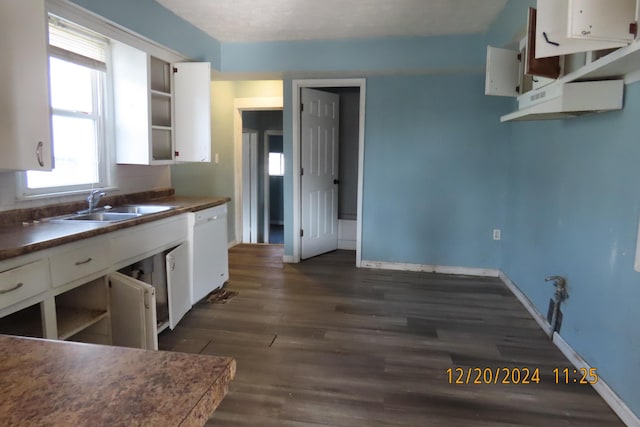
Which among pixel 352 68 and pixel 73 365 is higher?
pixel 352 68

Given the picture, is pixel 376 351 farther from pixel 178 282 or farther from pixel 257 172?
pixel 257 172

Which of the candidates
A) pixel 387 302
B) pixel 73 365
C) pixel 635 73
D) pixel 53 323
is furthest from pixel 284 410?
pixel 635 73

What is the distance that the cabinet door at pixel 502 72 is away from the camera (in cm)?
303

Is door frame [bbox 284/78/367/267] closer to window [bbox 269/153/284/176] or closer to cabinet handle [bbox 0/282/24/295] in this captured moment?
cabinet handle [bbox 0/282/24/295]

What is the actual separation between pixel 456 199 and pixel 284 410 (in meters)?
3.13

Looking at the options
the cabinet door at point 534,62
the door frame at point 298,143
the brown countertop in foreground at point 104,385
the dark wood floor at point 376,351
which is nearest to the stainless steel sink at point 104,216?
the dark wood floor at point 376,351

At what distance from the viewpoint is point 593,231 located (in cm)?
243

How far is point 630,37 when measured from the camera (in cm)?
163

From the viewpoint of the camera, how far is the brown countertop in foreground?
0.67 meters

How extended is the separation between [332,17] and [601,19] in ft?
7.76

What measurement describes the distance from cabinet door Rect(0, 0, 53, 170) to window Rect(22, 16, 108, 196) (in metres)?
0.57

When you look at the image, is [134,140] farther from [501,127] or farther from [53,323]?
[501,127]

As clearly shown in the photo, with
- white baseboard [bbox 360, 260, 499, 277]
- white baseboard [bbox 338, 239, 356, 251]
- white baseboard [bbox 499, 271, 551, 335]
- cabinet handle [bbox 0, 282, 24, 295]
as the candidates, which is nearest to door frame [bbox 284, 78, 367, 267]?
white baseboard [bbox 360, 260, 499, 277]

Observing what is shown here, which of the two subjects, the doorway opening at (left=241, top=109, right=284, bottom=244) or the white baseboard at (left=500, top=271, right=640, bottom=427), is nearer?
the white baseboard at (left=500, top=271, right=640, bottom=427)
